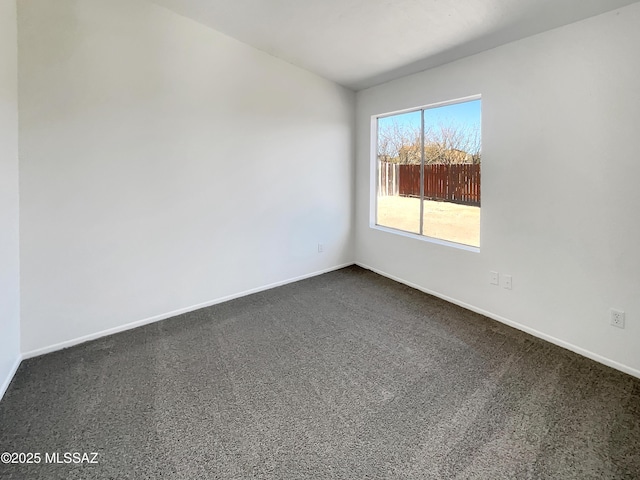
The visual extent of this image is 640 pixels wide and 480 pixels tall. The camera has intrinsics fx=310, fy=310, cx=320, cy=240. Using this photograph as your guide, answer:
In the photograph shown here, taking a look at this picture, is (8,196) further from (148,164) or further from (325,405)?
(325,405)

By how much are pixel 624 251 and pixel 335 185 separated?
2950 mm

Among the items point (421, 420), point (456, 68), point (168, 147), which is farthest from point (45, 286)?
point (456, 68)

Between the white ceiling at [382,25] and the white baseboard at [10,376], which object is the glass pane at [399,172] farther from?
the white baseboard at [10,376]

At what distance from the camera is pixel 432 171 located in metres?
3.51

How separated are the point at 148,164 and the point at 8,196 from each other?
0.96 meters

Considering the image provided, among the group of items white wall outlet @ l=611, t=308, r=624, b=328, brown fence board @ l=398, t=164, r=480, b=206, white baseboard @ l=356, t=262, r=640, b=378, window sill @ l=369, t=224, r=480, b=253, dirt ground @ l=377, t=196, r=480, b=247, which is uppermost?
brown fence board @ l=398, t=164, r=480, b=206

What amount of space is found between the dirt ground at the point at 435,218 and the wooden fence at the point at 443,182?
0.08 m

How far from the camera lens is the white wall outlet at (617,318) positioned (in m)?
2.12

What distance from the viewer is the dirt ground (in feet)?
10.3

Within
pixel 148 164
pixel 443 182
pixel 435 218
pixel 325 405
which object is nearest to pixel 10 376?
pixel 148 164

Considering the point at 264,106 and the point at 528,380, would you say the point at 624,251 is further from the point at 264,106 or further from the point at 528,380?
the point at 264,106

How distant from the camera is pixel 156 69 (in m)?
2.71

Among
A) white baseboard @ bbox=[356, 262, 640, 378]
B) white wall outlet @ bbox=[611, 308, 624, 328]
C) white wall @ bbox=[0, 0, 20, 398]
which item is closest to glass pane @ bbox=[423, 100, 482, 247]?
white baseboard @ bbox=[356, 262, 640, 378]

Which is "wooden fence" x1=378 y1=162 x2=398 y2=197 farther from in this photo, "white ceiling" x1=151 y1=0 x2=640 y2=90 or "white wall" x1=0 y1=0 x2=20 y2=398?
"white wall" x1=0 y1=0 x2=20 y2=398
